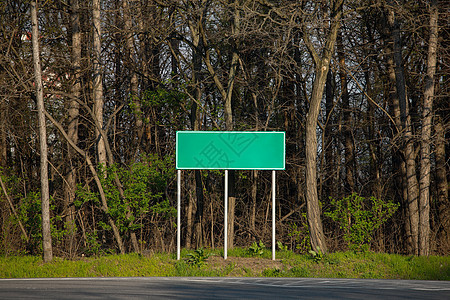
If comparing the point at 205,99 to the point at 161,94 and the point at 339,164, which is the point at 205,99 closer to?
the point at 161,94

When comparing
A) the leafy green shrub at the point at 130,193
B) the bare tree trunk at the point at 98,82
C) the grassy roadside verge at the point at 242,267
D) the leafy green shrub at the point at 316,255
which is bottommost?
the grassy roadside verge at the point at 242,267

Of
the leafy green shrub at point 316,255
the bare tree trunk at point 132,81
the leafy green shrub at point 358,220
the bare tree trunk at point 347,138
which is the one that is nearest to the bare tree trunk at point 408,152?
the leafy green shrub at point 358,220

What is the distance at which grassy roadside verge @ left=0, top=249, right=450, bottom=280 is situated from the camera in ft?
47.0

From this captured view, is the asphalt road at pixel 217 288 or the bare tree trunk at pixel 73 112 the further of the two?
the bare tree trunk at pixel 73 112

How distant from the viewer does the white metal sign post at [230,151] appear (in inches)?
615

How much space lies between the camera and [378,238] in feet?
68.2

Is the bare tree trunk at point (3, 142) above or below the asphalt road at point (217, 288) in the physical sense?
above

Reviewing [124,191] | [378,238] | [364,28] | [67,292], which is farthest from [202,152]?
[364,28]

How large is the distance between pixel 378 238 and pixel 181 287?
455 inches

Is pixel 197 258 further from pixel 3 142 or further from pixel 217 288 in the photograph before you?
pixel 3 142

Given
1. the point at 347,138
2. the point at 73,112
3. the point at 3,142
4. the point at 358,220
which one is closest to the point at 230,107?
the point at 358,220

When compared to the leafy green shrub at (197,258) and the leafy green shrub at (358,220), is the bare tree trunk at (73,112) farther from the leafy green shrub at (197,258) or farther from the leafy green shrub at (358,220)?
the leafy green shrub at (358,220)

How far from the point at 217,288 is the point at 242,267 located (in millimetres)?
3313

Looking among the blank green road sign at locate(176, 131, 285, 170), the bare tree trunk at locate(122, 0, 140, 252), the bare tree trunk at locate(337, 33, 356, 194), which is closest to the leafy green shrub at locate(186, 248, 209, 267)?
the blank green road sign at locate(176, 131, 285, 170)
